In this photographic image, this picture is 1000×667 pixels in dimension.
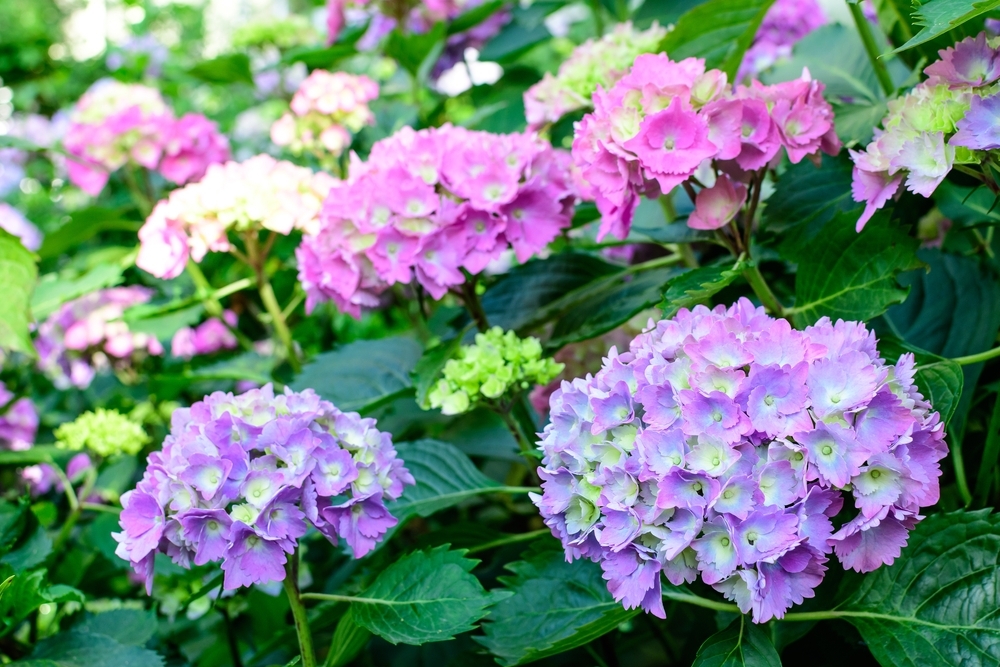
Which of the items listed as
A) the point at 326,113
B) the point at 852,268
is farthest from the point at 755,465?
the point at 326,113

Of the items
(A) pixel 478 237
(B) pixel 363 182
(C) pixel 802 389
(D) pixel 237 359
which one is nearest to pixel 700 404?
(C) pixel 802 389

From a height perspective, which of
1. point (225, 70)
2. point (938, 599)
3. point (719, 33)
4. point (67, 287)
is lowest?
point (938, 599)

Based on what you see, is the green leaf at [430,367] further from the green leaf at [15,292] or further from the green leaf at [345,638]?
the green leaf at [15,292]

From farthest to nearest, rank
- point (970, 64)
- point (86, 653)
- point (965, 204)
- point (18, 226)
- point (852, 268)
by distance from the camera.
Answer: point (18, 226) → point (965, 204) → point (86, 653) → point (852, 268) → point (970, 64)

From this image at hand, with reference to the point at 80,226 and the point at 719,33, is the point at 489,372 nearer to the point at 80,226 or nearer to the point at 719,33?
the point at 719,33

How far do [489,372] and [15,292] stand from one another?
0.59 m

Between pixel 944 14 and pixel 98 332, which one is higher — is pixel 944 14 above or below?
above

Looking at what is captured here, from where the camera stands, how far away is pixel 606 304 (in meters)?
1.20

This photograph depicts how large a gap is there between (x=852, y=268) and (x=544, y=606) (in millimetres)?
472

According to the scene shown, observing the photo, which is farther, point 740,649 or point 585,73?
point 585,73

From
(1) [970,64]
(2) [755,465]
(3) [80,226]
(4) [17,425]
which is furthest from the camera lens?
(4) [17,425]

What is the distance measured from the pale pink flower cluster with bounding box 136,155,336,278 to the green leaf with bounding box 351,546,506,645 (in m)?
0.61

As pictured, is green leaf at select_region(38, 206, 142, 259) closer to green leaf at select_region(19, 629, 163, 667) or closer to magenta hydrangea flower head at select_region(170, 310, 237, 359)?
magenta hydrangea flower head at select_region(170, 310, 237, 359)

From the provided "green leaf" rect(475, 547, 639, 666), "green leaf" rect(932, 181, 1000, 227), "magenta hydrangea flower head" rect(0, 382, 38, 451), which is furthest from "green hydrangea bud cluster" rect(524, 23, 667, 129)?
"magenta hydrangea flower head" rect(0, 382, 38, 451)
